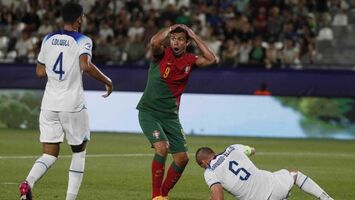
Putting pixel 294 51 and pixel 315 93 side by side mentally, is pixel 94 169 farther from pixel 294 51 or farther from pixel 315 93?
pixel 294 51

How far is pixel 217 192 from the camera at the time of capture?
33.7 ft

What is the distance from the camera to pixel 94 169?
55.0 ft

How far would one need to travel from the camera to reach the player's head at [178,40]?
39.5ft

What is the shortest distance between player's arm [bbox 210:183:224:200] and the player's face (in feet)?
7.88

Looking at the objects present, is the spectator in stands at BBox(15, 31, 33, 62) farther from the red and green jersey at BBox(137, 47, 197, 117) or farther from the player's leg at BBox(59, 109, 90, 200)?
the player's leg at BBox(59, 109, 90, 200)

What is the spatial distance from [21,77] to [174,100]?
14.8 meters

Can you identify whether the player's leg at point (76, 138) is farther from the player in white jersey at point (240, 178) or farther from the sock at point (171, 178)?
the sock at point (171, 178)

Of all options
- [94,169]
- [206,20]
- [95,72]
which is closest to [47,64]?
[95,72]

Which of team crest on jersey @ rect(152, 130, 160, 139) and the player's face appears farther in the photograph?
team crest on jersey @ rect(152, 130, 160, 139)

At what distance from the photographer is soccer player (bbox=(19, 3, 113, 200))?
36.9 ft

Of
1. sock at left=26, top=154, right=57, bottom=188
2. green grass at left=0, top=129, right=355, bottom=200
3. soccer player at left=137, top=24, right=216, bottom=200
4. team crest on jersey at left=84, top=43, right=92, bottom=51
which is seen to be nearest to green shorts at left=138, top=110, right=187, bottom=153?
soccer player at left=137, top=24, right=216, bottom=200

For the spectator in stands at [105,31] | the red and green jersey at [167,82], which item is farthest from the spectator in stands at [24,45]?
the red and green jersey at [167,82]

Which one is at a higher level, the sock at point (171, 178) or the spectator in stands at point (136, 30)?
the sock at point (171, 178)

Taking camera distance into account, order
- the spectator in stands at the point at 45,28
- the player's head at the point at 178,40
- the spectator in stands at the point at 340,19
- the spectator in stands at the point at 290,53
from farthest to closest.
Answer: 1. the spectator in stands at the point at 45,28
2. the spectator in stands at the point at 340,19
3. the spectator in stands at the point at 290,53
4. the player's head at the point at 178,40
